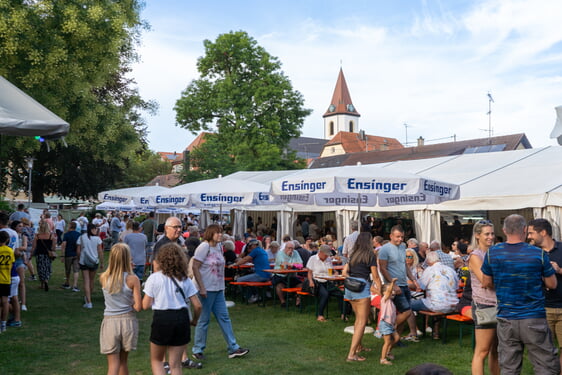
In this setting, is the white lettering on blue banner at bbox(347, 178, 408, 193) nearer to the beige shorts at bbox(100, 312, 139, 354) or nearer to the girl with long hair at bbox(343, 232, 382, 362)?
the girl with long hair at bbox(343, 232, 382, 362)

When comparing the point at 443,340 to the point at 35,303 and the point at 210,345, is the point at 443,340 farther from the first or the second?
the point at 35,303

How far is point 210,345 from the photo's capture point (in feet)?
23.9

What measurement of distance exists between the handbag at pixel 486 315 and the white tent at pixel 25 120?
4.09 meters

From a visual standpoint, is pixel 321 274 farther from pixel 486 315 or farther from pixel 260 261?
pixel 486 315

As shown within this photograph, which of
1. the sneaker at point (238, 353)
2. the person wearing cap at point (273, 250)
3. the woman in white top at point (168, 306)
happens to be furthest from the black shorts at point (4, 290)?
the person wearing cap at point (273, 250)

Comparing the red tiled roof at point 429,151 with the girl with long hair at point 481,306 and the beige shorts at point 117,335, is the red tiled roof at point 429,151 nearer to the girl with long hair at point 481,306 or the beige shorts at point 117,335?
the girl with long hair at point 481,306

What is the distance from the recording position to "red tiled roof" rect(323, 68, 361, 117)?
112m

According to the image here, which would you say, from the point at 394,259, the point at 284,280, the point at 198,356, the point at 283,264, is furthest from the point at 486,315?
the point at 284,280

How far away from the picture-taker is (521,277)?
4.23m

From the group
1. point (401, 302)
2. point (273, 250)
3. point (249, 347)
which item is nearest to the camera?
point (401, 302)

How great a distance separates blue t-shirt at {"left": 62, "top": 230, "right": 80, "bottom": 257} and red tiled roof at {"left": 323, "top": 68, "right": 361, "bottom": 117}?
102 metres

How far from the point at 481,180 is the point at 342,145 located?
263 feet

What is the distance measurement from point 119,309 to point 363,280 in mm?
3024

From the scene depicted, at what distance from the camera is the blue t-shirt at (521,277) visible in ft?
13.8
